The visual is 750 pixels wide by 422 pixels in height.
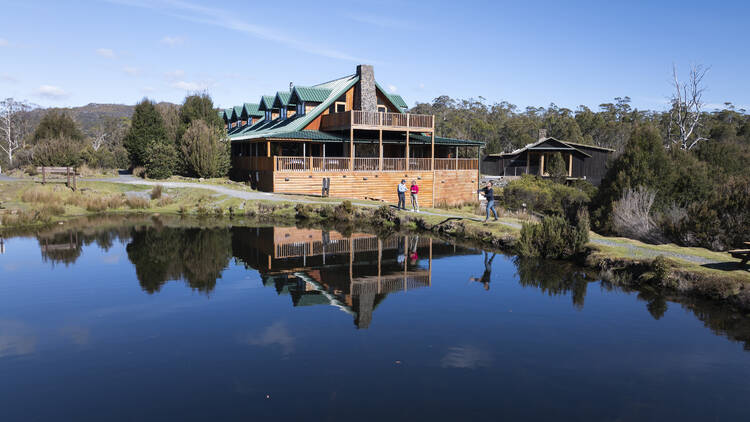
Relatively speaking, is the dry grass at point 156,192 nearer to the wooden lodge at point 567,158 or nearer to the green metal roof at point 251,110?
the green metal roof at point 251,110

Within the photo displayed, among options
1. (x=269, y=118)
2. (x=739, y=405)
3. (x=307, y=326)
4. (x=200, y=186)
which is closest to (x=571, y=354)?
(x=739, y=405)

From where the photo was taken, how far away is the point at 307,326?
422 inches

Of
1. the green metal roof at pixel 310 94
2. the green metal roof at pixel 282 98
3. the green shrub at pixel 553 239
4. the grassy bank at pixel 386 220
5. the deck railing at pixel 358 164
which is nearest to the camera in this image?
the grassy bank at pixel 386 220

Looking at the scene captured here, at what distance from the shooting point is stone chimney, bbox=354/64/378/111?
120ft

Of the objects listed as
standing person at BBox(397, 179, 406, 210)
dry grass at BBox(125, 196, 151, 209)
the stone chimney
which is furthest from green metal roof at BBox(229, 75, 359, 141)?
standing person at BBox(397, 179, 406, 210)

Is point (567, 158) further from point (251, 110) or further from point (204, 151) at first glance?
point (204, 151)

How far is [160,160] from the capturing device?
35969 millimetres

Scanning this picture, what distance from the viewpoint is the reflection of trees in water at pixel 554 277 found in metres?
13.5

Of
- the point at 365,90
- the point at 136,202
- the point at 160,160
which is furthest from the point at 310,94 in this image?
the point at 136,202

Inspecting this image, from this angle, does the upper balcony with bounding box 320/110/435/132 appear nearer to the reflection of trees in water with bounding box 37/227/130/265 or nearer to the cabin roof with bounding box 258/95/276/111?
the cabin roof with bounding box 258/95/276/111

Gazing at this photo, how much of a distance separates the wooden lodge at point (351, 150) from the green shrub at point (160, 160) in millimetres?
4435

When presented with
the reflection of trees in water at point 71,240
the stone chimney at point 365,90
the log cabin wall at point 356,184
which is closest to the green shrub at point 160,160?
the log cabin wall at point 356,184

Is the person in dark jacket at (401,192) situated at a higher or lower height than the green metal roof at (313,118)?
lower

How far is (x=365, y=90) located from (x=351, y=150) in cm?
609
